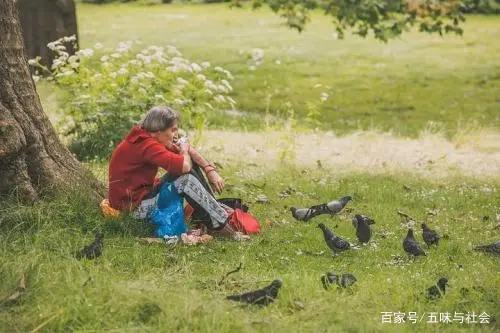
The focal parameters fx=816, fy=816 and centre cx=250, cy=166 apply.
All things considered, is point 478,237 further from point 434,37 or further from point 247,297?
point 434,37

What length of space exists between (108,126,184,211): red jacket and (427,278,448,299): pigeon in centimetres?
303

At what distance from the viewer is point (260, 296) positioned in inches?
243

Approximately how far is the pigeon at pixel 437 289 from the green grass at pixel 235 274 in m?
0.08

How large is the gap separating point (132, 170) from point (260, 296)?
288 centimetres

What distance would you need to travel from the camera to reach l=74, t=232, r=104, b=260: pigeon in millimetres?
7078

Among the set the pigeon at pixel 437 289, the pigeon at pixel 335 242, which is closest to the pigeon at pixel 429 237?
the pigeon at pixel 335 242

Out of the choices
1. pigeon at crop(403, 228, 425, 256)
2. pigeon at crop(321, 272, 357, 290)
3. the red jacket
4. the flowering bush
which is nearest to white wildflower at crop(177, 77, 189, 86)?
the flowering bush

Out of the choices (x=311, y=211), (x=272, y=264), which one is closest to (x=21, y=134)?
(x=272, y=264)

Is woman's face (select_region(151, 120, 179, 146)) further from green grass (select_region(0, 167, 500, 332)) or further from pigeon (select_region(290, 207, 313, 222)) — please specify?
pigeon (select_region(290, 207, 313, 222))

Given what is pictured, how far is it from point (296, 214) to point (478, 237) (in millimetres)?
2010

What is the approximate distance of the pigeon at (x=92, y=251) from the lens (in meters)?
7.08

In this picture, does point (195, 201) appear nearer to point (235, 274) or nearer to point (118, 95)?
point (235, 274)

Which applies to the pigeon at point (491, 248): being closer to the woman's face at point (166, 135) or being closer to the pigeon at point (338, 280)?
the pigeon at point (338, 280)

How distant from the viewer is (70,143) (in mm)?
12414
